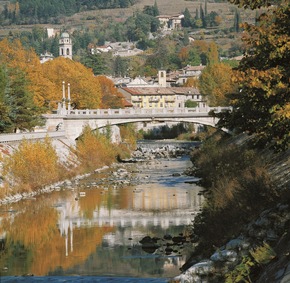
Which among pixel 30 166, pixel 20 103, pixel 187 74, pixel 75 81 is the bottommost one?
pixel 30 166

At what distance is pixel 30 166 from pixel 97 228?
52.2 feet

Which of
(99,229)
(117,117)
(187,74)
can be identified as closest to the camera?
(99,229)

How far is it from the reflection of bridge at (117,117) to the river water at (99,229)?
13639 mm

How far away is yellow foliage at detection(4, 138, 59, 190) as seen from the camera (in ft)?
166

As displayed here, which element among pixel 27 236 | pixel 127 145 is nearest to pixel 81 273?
pixel 27 236

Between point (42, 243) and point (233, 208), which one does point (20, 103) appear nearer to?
point (42, 243)

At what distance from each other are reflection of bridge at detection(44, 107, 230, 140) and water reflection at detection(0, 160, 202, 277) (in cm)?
1604

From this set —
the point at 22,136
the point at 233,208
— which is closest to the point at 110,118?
the point at 22,136

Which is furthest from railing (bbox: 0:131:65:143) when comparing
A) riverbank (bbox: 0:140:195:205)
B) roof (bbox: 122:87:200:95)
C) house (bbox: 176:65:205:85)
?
house (bbox: 176:65:205:85)

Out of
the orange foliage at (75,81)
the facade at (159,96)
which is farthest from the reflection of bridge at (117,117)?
the facade at (159,96)

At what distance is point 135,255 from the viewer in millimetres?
30203

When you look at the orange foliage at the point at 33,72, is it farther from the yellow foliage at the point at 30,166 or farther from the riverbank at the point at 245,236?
the riverbank at the point at 245,236

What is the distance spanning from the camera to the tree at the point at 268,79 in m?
22.0

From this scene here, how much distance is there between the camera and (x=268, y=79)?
2219 centimetres
